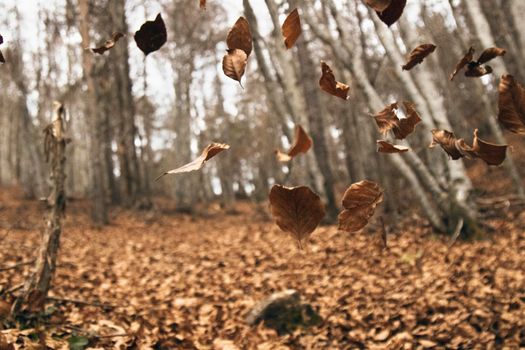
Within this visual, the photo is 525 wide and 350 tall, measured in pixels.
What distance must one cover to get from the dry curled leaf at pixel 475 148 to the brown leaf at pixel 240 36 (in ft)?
1.68

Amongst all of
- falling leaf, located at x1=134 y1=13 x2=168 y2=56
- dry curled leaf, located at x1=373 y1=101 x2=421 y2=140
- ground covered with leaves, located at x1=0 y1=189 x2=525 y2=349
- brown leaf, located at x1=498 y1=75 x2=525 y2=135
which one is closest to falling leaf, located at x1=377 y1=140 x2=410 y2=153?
dry curled leaf, located at x1=373 y1=101 x2=421 y2=140

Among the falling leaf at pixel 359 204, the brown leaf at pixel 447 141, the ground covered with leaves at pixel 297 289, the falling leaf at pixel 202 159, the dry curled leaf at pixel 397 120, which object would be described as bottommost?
the ground covered with leaves at pixel 297 289

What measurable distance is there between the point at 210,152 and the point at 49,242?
2.31 m

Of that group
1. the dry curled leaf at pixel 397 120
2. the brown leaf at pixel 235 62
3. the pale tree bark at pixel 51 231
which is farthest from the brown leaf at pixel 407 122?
the pale tree bark at pixel 51 231

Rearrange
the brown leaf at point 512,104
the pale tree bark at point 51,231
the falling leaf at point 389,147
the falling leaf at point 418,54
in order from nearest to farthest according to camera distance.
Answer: the brown leaf at point 512,104, the falling leaf at point 389,147, the falling leaf at point 418,54, the pale tree bark at point 51,231

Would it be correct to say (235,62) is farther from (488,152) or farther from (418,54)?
(488,152)

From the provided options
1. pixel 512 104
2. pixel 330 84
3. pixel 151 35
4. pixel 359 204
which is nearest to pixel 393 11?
pixel 330 84

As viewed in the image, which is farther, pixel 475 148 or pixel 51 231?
pixel 51 231

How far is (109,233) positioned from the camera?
24.2ft

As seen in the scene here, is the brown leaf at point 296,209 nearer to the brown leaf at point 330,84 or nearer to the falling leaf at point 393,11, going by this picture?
the brown leaf at point 330,84

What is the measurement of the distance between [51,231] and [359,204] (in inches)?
95.3

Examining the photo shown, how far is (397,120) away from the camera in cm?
100

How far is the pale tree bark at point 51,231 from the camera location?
245 cm

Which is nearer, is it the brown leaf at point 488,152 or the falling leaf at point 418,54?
the brown leaf at point 488,152
